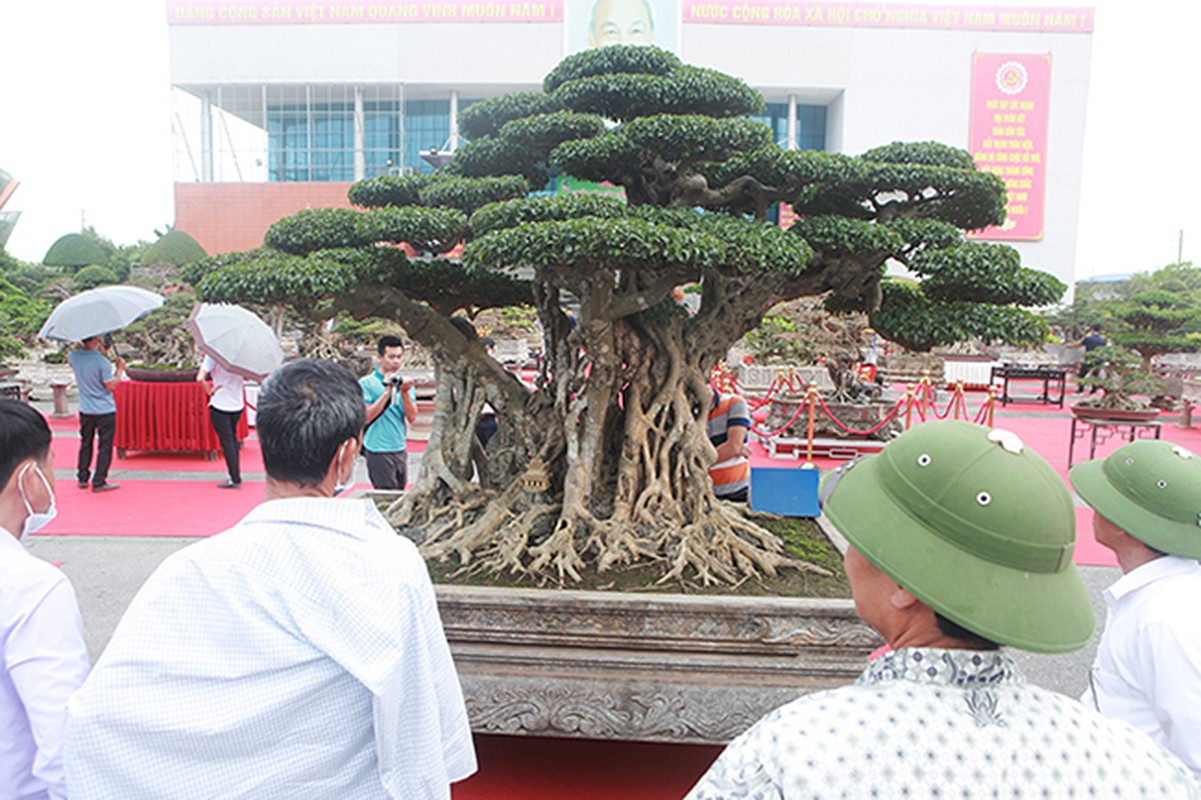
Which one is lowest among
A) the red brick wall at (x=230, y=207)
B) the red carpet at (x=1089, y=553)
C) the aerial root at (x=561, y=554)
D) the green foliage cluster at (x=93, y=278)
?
the red carpet at (x=1089, y=553)

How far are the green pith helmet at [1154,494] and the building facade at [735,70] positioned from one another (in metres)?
26.5

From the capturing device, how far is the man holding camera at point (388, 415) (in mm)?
4207

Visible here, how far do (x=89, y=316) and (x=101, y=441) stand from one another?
1062mm

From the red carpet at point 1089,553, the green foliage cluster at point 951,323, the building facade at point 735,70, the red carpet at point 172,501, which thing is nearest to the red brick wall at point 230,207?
the building facade at point 735,70

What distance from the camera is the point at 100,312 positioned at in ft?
19.2

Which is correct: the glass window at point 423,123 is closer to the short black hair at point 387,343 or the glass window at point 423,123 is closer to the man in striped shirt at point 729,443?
the short black hair at point 387,343

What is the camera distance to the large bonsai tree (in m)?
3.07

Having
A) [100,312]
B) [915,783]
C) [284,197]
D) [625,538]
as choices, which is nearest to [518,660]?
[625,538]

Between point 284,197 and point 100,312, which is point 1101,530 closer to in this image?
A: point 100,312

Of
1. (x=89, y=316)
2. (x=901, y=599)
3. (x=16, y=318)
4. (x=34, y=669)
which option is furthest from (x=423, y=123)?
(x=901, y=599)

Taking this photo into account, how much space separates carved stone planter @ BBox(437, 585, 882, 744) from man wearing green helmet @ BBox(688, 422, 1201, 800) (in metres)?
1.83

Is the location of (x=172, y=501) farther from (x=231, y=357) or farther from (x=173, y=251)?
(x=173, y=251)

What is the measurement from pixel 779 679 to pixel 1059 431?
10.2 m

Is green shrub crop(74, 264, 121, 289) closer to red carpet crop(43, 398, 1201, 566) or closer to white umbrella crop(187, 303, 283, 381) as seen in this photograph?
red carpet crop(43, 398, 1201, 566)
